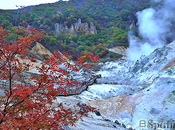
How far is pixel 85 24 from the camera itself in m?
55.1

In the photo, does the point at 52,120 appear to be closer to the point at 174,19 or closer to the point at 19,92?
the point at 19,92

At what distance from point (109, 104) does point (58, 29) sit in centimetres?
5114

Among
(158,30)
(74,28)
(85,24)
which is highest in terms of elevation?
(85,24)

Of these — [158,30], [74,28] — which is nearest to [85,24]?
[74,28]

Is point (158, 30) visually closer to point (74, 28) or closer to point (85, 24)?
point (85, 24)

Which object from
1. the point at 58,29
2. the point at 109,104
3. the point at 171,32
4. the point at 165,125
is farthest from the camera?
the point at 58,29

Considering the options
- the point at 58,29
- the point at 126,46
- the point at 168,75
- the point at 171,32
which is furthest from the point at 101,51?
the point at 168,75

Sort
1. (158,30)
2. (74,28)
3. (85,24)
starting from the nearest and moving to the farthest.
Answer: (158,30), (74,28), (85,24)

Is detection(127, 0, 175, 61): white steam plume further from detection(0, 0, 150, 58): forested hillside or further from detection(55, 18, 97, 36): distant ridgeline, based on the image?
detection(55, 18, 97, 36): distant ridgeline

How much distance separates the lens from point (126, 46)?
129ft

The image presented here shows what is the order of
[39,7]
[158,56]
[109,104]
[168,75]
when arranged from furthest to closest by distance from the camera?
[39,7] → [158,56] → [168,75] → [109,104]

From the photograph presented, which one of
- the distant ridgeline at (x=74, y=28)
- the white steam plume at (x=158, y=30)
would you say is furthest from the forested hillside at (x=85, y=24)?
the white steam plume at (x=158, y=30)

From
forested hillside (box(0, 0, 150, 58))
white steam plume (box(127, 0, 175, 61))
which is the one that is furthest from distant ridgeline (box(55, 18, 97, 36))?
white steam plume (box(127, 0, 175, 61))

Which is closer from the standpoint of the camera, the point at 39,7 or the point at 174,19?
the point at 174,19
